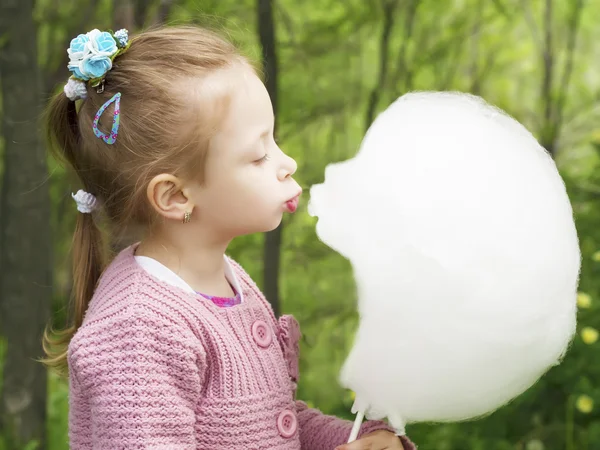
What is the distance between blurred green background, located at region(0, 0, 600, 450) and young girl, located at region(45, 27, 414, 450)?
109cm

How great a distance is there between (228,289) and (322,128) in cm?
135

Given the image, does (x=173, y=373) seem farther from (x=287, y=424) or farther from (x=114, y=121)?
(x=114, y=121)

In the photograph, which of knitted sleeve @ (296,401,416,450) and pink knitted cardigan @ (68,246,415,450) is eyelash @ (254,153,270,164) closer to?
pink knitted cardigan @ (68,246,415,450)

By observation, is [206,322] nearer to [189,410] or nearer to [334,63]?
[189,410]

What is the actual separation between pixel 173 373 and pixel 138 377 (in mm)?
50

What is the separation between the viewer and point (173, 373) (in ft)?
4.06

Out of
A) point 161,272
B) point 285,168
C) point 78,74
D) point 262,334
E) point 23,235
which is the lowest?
point 23,235

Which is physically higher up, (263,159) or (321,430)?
(263,159)

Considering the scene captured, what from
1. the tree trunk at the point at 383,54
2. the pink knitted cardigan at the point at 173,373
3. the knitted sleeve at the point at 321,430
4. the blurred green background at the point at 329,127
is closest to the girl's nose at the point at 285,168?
the pink knitted cardigan at the point at 173,373

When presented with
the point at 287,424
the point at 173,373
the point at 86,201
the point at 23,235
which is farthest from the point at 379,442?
the point at 23,235

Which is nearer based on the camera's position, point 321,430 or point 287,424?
point 287,424

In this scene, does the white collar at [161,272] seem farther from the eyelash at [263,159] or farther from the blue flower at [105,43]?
the blue flower at [105,43]

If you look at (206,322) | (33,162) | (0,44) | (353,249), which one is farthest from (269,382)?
(0,44)

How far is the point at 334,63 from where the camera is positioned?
8.84 ft
